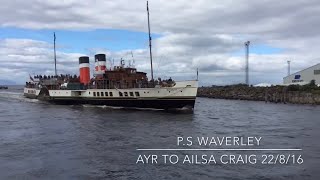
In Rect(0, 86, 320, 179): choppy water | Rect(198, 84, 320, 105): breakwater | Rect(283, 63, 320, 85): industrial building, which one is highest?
Rect(283, 63, 320, 85): industrial building

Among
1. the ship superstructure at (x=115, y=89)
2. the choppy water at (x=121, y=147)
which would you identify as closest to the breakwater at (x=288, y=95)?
the ship superstructure at (x=115, y=89)

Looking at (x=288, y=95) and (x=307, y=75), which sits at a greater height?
(x=307, y=75)

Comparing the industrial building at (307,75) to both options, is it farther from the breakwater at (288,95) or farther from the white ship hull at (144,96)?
the white ship hull at (144,96)

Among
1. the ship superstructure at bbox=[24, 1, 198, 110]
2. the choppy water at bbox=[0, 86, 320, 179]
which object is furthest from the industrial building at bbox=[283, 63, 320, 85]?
the choppy water at bbox=[0, 86, 320, 179]

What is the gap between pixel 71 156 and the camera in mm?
26375

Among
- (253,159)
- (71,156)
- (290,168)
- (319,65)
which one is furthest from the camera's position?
(319,65)

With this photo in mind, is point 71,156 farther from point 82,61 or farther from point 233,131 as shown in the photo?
point 82,61

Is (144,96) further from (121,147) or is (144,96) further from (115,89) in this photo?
(121,147)

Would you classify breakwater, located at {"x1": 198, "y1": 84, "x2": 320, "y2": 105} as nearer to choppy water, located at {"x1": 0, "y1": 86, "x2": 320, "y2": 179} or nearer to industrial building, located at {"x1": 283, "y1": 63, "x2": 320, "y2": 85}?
industrial building, located at {"x1": 283, "y1": 63, "x2": 320, "y2": 85}

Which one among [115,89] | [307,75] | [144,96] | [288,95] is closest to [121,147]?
[144,96]

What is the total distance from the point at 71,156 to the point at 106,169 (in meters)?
4.75

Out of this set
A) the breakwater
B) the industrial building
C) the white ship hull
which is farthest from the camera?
the industrial building

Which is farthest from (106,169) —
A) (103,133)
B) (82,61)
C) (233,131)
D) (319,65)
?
(319,65)

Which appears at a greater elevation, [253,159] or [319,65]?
[319,65]
